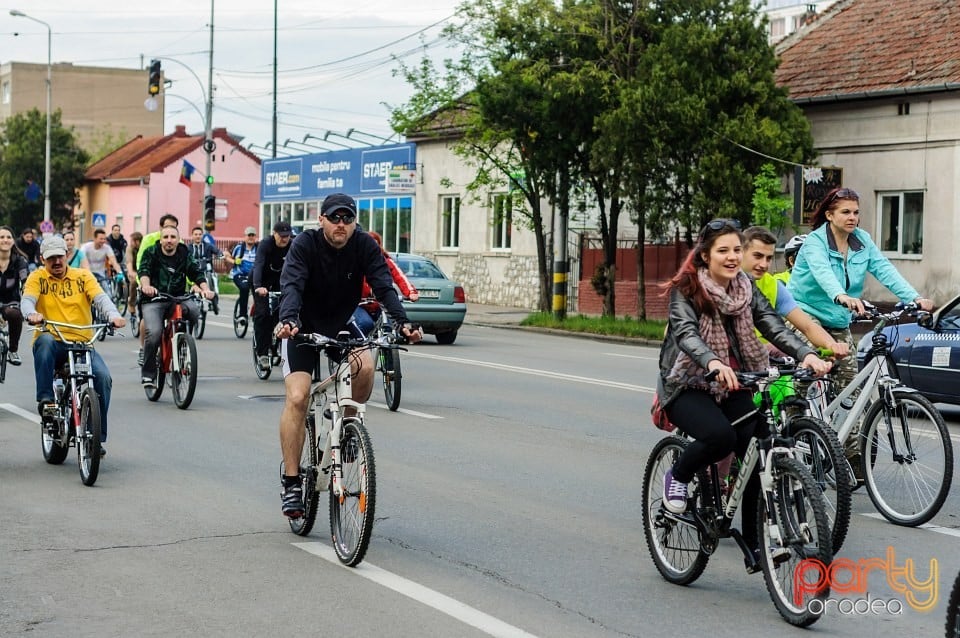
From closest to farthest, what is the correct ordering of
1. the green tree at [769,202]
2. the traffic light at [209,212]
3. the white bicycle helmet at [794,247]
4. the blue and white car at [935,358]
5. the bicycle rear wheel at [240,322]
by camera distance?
the white bicycle helmet at [794,247]
the blue and white car at [935,358]
the bicycle rear wheel at [240,322]
the green tree at [769,202]
the traffic light at [209,212]

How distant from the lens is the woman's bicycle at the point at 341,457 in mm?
6668

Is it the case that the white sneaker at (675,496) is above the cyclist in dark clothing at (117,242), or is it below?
below

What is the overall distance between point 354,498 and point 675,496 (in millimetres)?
1538

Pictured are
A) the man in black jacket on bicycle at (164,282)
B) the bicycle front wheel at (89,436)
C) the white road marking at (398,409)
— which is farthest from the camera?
the man in black jacket on bicycle at (164,282)

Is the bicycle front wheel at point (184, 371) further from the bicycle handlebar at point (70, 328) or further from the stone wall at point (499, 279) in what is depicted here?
the stone wall at point (499, 279)

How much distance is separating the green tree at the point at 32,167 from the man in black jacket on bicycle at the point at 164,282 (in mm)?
69034

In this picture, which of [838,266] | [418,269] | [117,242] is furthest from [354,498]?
[117,242]

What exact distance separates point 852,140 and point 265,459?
20.9 m

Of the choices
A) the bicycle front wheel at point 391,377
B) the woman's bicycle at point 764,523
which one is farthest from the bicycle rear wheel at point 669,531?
the bicycle front wheel at point 391,377

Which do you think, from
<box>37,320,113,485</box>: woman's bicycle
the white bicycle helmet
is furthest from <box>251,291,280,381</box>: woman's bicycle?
the white bicycle helmet

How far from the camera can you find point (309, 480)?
24.1 feet

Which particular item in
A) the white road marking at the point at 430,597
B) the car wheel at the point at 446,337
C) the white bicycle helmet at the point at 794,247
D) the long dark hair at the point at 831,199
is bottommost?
the white road marking at the point at 430,597

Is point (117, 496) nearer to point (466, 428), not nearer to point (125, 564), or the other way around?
point (125, 564)

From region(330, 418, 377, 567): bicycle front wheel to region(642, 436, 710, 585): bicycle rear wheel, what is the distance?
1307mm
